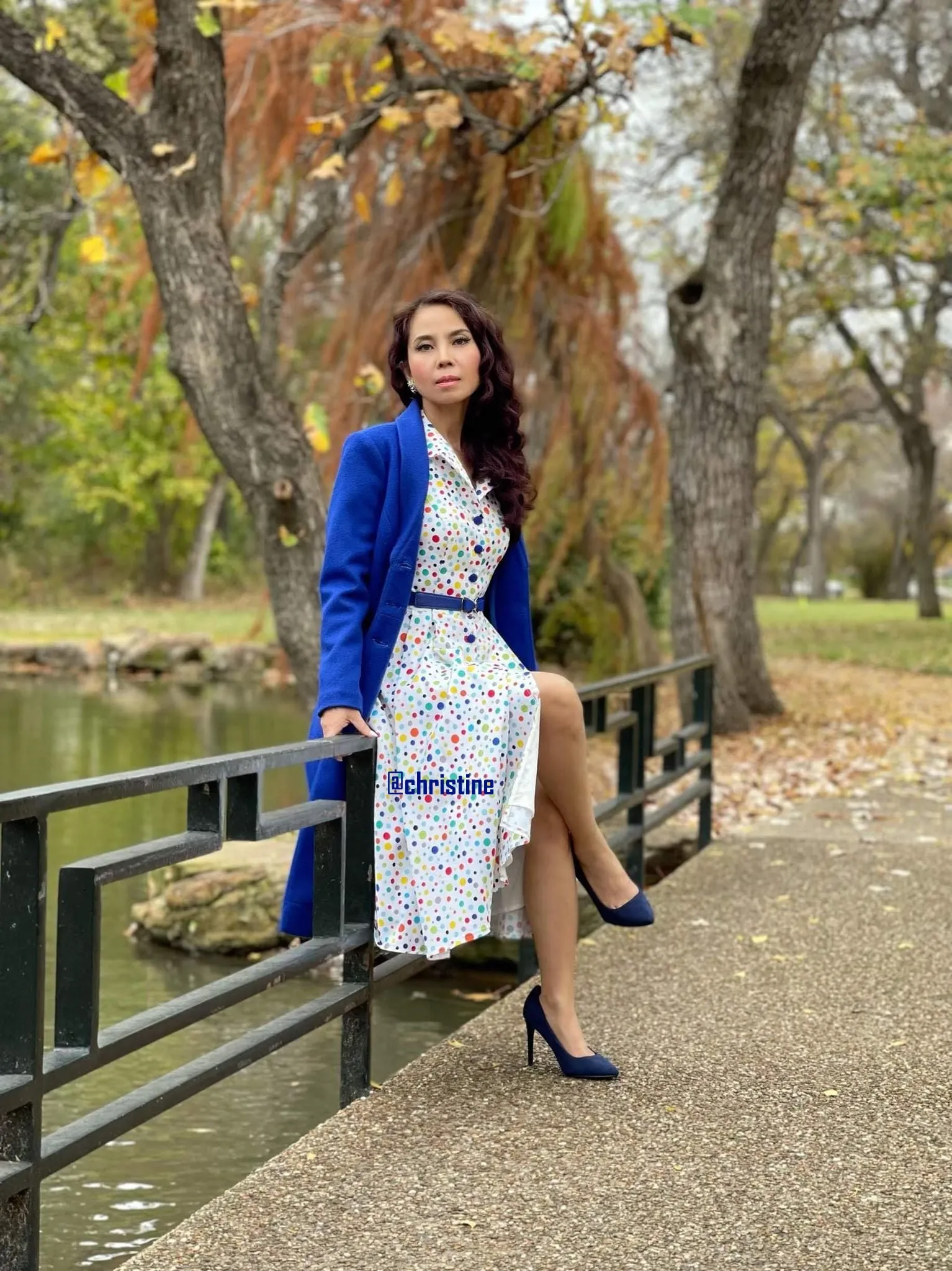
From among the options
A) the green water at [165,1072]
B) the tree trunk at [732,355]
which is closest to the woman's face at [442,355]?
the green water at [165,1072]

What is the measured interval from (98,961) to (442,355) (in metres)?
1.74

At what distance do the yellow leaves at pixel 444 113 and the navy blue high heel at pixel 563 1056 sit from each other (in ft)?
18.8

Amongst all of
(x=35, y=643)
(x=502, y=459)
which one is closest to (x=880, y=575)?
(x=35, y=643)

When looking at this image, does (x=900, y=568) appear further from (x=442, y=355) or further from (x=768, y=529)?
(x=442, y=355)

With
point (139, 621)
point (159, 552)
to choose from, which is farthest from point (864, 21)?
point (159, 552)

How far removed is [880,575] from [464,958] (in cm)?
4434

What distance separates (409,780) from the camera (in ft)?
12.3

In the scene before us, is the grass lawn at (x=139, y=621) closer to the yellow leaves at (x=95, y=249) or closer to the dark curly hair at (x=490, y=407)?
the yellow leaves at (x=95, y=249)

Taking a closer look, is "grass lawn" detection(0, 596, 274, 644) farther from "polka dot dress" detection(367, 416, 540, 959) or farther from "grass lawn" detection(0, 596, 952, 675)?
"polka dot dress" detection(367, 416, 540, 959)

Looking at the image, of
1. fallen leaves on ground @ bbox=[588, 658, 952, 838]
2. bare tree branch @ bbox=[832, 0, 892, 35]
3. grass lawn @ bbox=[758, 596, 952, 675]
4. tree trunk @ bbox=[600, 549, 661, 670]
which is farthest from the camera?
grass lawn @ bbox=[758, 596, 952, 675]

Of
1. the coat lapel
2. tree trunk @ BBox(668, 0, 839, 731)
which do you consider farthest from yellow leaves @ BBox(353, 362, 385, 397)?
tree trunk @ BBox(668, 0, 839, 731)

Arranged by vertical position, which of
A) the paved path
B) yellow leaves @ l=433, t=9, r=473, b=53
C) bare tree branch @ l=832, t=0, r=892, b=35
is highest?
bare tree branch @ l=832, t=0, r=892, b=35

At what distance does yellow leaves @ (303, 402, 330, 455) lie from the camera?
7.55 meters

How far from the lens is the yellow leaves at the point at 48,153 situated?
7785mm
